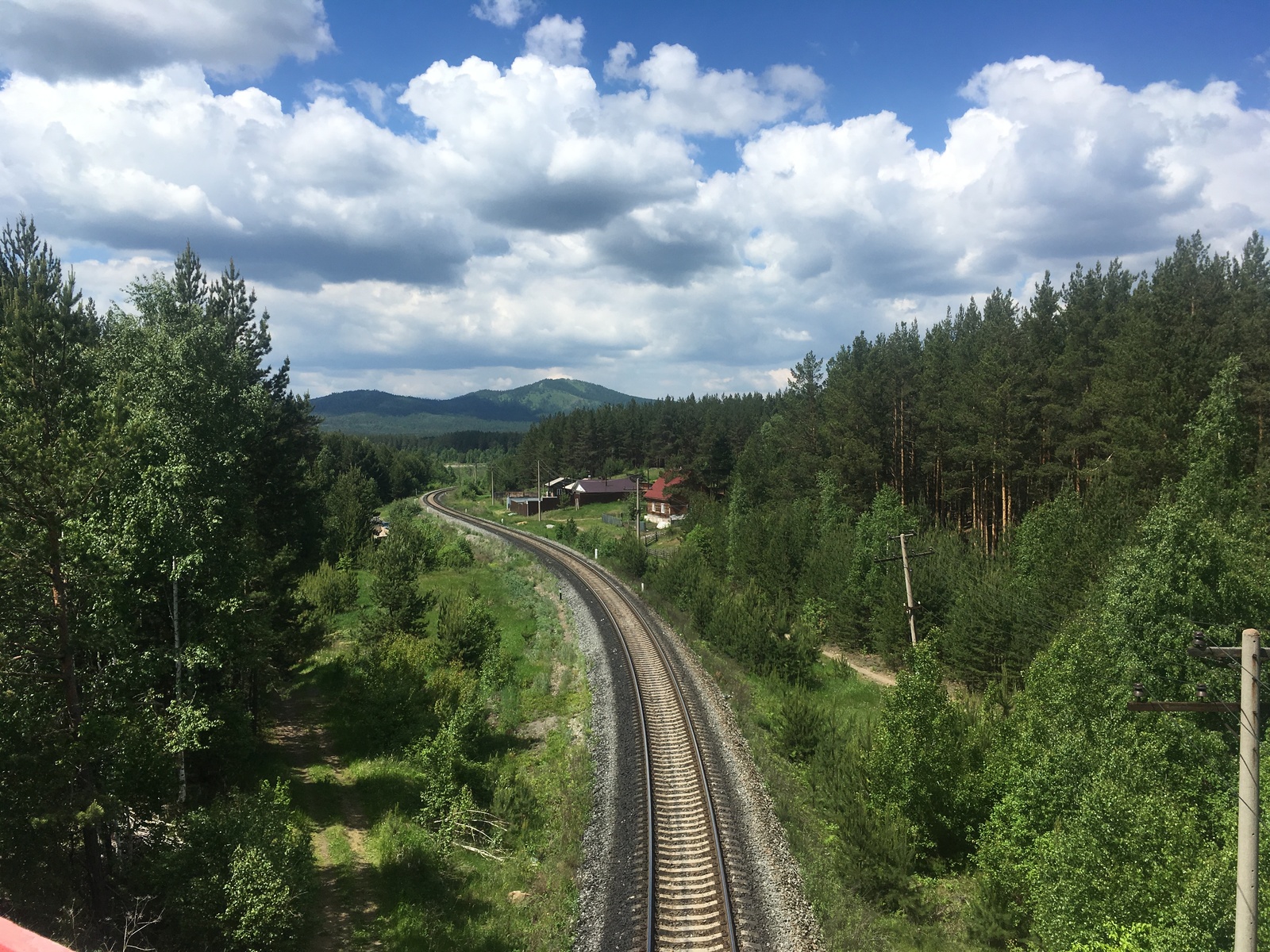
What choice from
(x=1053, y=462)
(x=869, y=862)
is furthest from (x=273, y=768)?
(x=1053, y=462)


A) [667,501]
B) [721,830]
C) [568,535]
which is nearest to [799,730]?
[721,830]

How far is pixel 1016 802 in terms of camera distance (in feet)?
48.1

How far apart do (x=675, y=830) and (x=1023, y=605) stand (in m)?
17.2

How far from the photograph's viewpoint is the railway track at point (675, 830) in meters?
13.2

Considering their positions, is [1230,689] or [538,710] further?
[538,710]

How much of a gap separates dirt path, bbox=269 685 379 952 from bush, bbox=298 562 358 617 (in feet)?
37.0

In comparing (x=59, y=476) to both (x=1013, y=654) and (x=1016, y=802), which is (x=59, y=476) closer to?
(x=1016, y=802)

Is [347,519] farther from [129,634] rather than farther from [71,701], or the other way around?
[71,701]

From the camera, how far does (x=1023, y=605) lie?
2612 cm

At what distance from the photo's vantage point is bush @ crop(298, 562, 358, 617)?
39188 mm

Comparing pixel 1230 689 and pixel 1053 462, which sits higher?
pixel 1053 462

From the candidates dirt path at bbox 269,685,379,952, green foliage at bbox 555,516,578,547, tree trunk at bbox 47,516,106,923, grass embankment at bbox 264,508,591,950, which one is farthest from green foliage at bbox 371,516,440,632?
green foliage at bbox 555,516,578,547

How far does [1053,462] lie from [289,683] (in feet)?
130

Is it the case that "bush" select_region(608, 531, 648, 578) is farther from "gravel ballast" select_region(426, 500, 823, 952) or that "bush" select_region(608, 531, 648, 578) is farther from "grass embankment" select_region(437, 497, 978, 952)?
"gravel ballast" select_region(426, 500, 823, 952)
